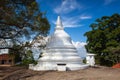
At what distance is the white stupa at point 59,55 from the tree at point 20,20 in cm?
217

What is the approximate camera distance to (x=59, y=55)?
60.0 ft

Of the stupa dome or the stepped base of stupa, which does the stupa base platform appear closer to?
the stepped base of stupa

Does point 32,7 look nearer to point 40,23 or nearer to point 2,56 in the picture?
point 40,23

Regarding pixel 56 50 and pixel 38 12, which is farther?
pixel 56 50

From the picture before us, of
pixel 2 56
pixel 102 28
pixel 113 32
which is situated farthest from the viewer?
pixel 2 56

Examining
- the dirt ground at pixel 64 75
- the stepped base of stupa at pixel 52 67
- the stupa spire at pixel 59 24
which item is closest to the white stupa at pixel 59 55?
the stepped base of stupa at pixel 52 67

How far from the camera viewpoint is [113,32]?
30.9m

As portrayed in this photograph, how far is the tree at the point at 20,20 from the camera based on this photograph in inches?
621

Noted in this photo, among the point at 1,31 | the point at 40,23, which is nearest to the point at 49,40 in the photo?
the point at 40,23

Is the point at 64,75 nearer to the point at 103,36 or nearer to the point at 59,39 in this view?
the point at 59,39

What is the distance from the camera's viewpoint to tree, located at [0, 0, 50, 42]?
15781 millimetres

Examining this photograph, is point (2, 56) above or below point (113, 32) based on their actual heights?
below

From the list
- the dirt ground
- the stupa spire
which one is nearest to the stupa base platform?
the dirt ground

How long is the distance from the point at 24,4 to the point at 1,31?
3368 mm
